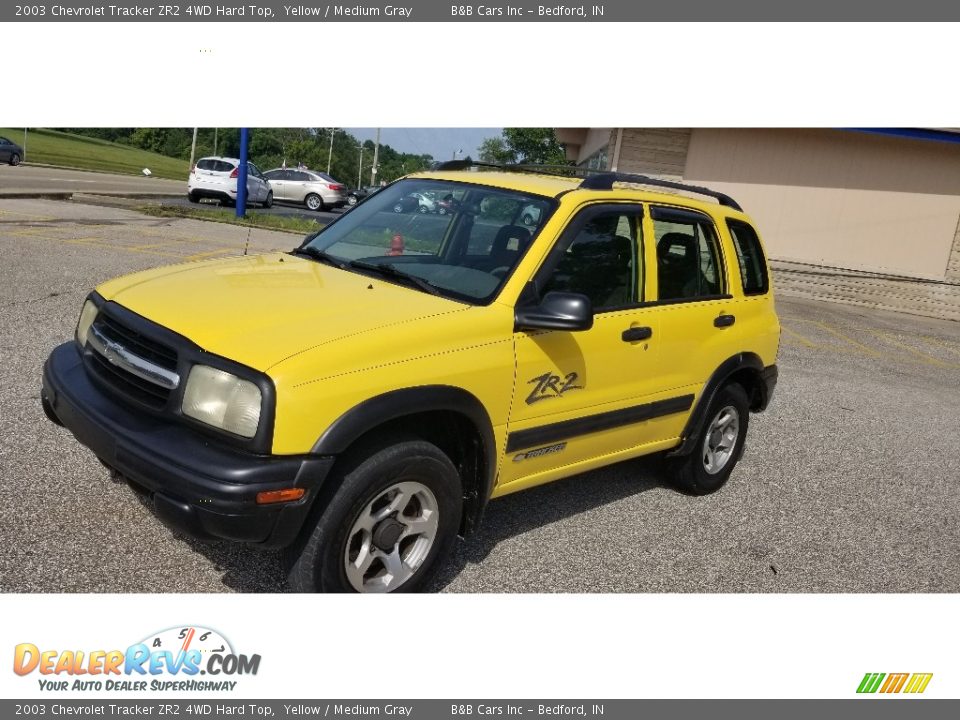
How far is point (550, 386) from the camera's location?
157 inches

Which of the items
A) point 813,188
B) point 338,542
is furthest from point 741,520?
point 813,188

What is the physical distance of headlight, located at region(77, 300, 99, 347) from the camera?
3821 mm

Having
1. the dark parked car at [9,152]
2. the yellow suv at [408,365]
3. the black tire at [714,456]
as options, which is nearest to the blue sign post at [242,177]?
the yellow suv at [408,365]

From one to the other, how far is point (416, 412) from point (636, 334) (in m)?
1.51

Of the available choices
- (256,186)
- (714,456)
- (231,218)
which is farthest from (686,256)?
(256,186)

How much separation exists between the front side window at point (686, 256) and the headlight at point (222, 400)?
250cm

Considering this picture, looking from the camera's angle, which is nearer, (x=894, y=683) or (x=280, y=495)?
(x=280, y=495)

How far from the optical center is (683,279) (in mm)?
4926

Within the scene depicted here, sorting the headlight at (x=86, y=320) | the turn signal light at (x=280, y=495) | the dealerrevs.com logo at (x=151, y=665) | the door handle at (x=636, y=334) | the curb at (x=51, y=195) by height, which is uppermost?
the door handle at (x=636, y=334)

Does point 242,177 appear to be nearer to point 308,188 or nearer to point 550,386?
point 308,188

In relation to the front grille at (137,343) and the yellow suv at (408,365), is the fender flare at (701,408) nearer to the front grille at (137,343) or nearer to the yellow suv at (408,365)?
the yellow suv at (408,365)

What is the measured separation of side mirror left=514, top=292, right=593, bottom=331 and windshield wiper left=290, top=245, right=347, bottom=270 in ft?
3.45

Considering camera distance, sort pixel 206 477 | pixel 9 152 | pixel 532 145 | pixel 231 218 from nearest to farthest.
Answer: pixel 206 477 → pixel 231 218 → pixel 9 152 → pixel 532 145

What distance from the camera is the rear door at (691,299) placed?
4.72m
